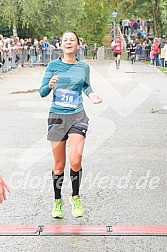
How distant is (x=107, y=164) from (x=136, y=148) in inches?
56.2

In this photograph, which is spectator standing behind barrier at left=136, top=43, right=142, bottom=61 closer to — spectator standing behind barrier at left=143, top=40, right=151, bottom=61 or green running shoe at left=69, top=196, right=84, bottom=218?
spectator standing behind barrier at left=143, top=40, right=151, bottom=61

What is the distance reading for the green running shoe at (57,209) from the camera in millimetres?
6203

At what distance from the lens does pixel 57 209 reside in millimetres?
6258

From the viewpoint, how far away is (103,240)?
5.50 m

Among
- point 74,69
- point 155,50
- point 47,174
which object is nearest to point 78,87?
point 74,69

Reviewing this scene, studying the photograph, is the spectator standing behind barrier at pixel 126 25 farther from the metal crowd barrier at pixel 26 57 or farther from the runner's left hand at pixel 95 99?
the runner's left hand at pixel 95 99

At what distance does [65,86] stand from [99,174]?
231cm

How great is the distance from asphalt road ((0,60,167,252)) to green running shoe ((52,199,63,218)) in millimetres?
66

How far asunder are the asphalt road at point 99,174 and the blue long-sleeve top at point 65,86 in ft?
3.76

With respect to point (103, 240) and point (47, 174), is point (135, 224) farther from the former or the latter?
point (47, 174)

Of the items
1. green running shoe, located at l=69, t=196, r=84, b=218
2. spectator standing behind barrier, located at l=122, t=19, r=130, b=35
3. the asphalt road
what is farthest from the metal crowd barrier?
A: green running shoe, located at l=69, t=196, r=84, b=218

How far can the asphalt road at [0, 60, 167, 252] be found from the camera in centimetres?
551

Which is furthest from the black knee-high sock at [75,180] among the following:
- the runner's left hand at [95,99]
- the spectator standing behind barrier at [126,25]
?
the spectator standing behind barrier at [126,25]

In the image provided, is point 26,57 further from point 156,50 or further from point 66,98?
point 66,98
